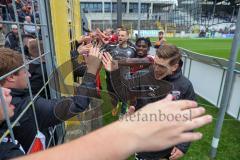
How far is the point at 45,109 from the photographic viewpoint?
1.78 metres

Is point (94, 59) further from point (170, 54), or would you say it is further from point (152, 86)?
point (170, 54)

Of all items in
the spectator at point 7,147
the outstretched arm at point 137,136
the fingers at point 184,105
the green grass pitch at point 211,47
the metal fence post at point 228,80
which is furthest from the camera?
the green grass pitch at point 211,47

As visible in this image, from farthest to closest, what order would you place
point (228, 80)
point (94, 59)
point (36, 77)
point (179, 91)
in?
point (228, 80)
point (36, 77)
point (179, 91)
point (94, 59)

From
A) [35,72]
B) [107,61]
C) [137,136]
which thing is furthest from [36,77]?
[137,136]

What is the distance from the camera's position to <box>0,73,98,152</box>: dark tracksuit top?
4.63 ft

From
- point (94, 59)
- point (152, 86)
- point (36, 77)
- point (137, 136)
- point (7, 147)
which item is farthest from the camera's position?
point (36, 77)

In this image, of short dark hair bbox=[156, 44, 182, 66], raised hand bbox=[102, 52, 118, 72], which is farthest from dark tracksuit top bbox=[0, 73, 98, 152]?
short dark hair bbox=[156, 44, 182, 66]

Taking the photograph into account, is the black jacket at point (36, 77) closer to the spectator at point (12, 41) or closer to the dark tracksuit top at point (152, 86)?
the spectator at point (12, 41)

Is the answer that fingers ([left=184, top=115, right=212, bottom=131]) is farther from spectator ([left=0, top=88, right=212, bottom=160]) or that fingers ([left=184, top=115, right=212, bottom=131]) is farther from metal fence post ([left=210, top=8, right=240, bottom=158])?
metal fence post ([left=210, top=8, right=240, bottom=158])

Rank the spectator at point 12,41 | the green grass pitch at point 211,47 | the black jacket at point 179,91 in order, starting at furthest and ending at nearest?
the green grass pitch at point 211,47 → the spectator at point 12,41 → the black jacket at point 179,91

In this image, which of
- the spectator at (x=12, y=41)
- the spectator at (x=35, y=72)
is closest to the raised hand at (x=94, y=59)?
the spectator at (x=35, y=72)

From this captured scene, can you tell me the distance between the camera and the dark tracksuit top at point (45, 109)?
1.41 m

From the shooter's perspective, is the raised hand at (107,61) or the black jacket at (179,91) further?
the black jacket at (179,91)

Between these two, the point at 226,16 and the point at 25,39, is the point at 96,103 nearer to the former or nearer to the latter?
the point at 25,39
